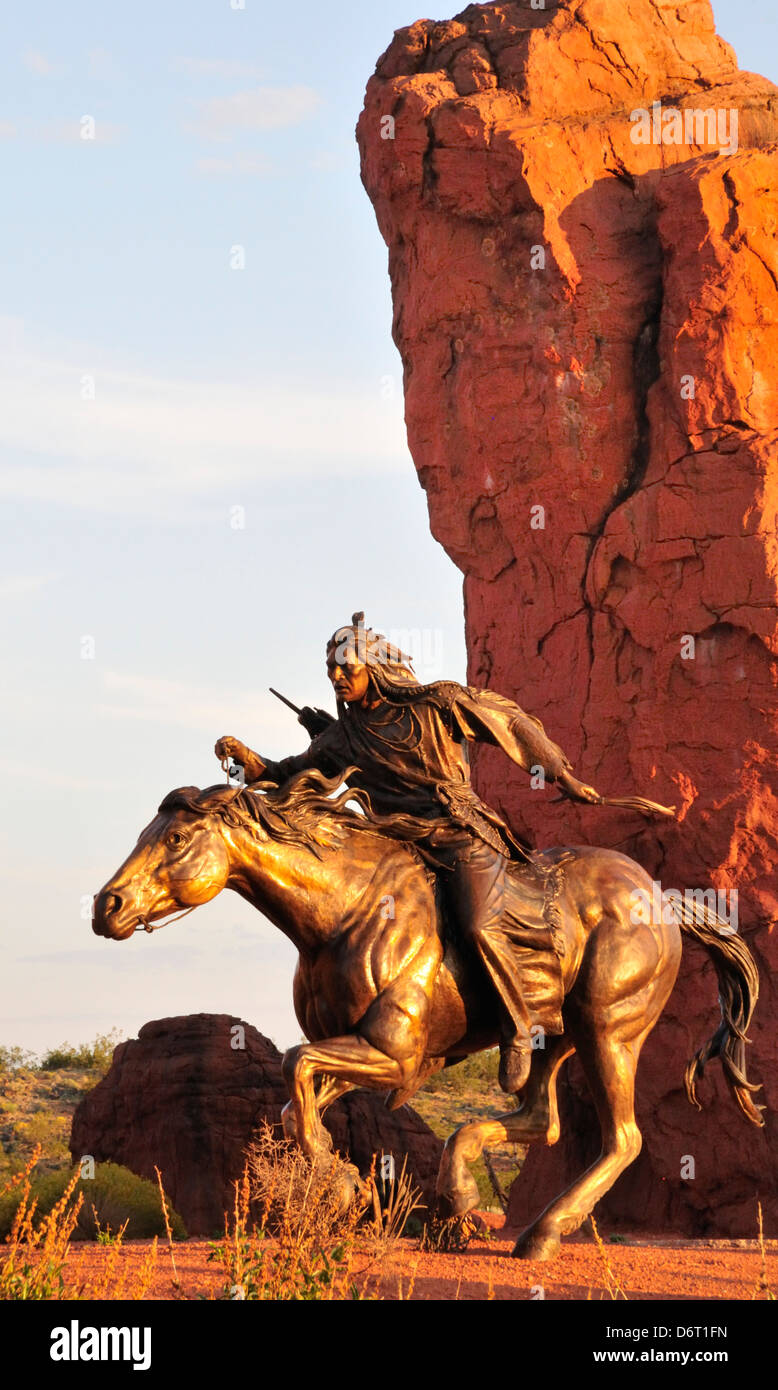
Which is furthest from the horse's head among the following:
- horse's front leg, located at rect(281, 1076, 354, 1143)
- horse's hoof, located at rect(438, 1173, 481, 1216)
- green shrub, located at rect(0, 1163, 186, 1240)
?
green shrub, located at rect(0, 1163, 186, 1240)

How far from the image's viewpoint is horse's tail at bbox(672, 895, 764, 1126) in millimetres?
7441

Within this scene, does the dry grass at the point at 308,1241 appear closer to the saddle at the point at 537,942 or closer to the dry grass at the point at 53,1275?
the dry grass at the point at 53,1275

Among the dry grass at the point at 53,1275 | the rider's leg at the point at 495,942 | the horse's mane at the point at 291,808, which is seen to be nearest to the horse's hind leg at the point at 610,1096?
the rider's leg at the point at 495,942

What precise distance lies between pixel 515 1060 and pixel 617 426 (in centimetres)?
573

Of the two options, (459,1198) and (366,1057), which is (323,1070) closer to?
(366,1057)

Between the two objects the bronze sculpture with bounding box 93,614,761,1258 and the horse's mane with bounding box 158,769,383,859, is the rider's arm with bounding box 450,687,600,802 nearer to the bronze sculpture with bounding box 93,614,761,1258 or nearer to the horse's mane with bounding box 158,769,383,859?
the bronze sculpture with bounding box 93,614,761,1258

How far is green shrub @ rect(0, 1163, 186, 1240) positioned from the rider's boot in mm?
3173

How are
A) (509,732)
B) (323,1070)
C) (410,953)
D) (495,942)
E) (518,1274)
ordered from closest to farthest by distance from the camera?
(518,1274) < (323,1070) < (410,953) < (495,942) < (509,732)

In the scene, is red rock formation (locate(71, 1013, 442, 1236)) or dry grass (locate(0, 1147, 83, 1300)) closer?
dry grass (locate(0, 1147, 83, 1300))

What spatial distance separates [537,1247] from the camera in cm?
647

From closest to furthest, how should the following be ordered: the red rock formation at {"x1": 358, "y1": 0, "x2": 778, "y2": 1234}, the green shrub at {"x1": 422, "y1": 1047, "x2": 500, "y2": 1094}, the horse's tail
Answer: the horse's tail < the red rock formation at {"x1": 358, "y1": 0, "x2": 778, "y2": 1234} < the green shrub at {"x1": 422, "y1": 1047, "x2": 500, "y2": 1094}

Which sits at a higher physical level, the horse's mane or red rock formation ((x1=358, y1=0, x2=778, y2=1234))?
red rock formation ((x1=358, y1=0, x2=778, y2=1234))

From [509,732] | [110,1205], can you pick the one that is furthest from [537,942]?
[110,1205]

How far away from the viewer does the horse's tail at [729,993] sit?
744 centimetres
